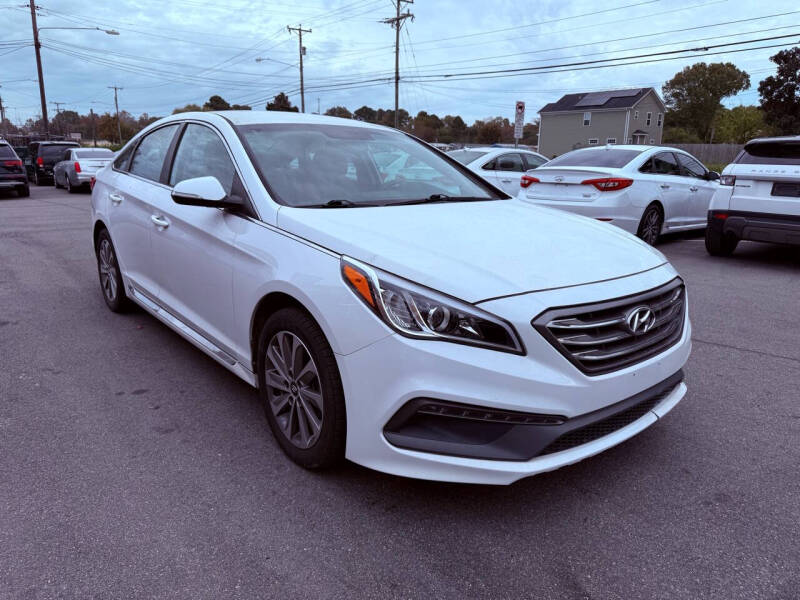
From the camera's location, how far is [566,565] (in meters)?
2.24

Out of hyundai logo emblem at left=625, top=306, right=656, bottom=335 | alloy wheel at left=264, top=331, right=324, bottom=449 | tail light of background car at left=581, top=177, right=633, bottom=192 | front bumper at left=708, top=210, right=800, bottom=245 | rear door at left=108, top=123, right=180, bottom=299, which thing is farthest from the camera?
tail light of background car at left=581, top=177, right=633, bottom=192

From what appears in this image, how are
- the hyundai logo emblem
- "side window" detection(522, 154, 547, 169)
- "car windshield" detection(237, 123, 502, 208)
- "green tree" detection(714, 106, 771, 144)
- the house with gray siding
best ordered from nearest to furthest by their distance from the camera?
the hyundai logo emblem
"car windshield" detection(237, 123, 502, 208)
"side window" detection(522, 154, 547, 169)
the house with gray siding
"green tree" detection(714, 106, 771, 144)

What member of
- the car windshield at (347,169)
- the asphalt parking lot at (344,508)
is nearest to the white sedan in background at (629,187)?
the asphalt parking lot at (344,508)

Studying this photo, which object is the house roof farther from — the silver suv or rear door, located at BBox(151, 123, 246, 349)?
rear door, located at BBox(151, 123, 246, 349)

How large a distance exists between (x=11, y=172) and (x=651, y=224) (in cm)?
1704

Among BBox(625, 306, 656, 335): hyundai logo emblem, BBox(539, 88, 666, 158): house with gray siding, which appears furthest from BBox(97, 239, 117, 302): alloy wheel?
BBox(539, 88, 666, 158): house with gray siding

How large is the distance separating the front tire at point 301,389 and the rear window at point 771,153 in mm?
6858

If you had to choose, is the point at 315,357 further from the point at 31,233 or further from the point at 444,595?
the point at 31,233

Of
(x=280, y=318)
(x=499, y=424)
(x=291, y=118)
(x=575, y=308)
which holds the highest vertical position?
(x=291, y=118)

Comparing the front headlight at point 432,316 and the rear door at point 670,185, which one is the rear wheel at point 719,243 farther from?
the front headlight at point 432,316

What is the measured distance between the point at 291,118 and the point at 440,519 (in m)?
2.64

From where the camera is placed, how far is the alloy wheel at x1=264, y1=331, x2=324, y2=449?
2654mm

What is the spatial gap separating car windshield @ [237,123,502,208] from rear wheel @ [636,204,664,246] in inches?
210

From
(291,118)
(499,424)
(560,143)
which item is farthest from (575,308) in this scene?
(560,143)
